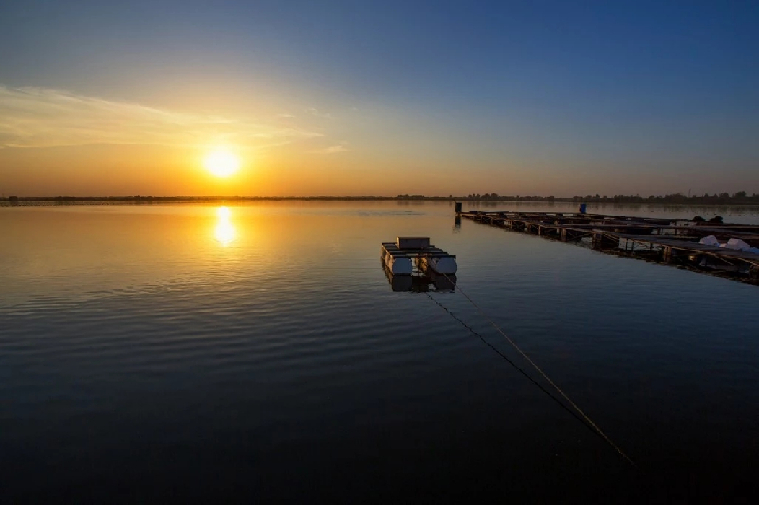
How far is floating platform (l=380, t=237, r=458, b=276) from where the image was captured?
25.5m

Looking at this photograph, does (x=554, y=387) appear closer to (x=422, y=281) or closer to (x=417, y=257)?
(x=422, y=281)

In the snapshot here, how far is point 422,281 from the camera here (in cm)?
2520

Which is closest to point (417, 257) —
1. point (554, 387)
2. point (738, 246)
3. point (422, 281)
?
point (422, 281)

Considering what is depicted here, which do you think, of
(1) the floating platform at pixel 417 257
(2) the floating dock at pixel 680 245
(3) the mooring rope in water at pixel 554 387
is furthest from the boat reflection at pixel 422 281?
(2) the floating dock at pixel 680 245

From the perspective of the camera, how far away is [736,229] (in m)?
47.3

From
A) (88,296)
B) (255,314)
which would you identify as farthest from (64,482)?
(88,296)

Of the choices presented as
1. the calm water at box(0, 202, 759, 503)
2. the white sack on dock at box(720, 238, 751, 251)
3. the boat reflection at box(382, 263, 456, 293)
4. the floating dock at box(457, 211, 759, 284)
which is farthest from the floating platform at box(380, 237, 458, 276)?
the white sack on dock at box(720, 238, 751, 251)

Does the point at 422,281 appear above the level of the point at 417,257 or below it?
below

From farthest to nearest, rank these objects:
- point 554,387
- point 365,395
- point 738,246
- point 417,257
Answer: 1. point 738,246
2. point 417,257
3. point 554,387
4. point 365,395

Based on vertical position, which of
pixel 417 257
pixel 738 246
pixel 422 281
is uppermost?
pixel 738 246

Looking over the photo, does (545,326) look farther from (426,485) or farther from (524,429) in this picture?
(426,485)

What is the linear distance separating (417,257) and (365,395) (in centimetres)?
1751

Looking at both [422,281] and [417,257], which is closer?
[422,281]

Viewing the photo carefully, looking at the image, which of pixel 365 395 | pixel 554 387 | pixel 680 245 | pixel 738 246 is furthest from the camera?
pixel 680 245
